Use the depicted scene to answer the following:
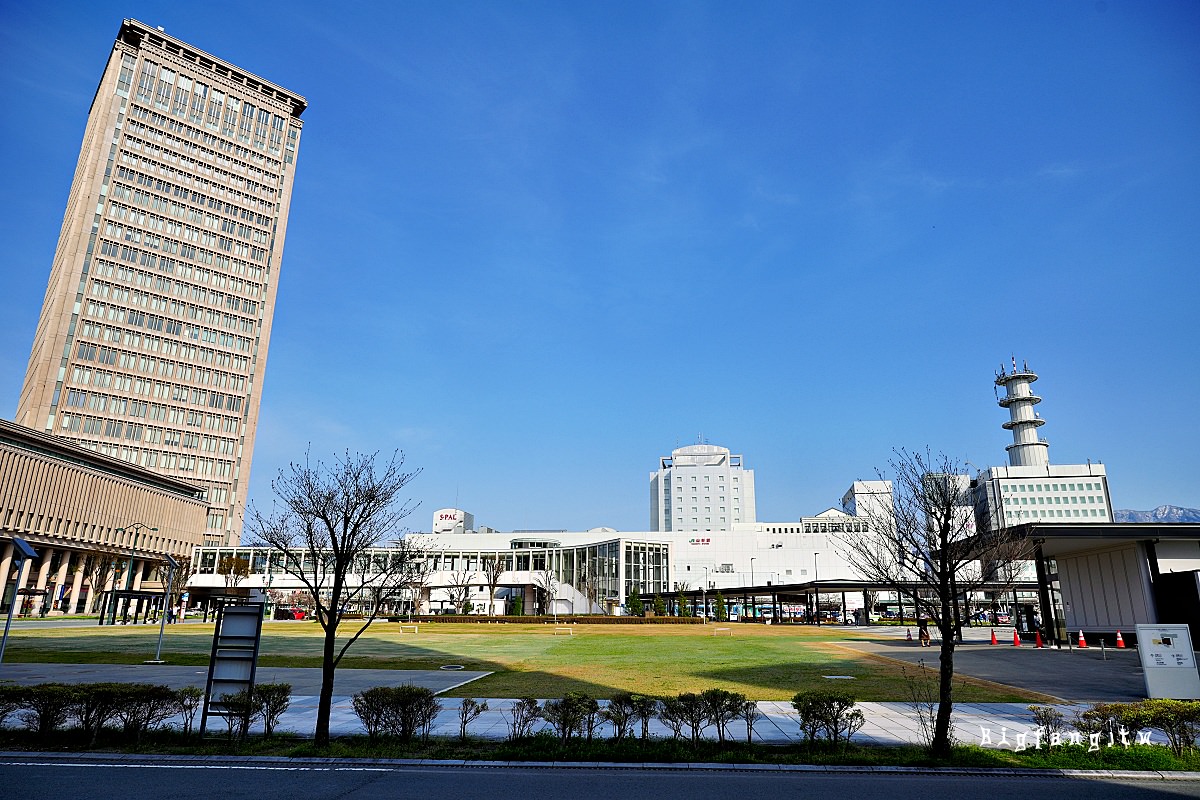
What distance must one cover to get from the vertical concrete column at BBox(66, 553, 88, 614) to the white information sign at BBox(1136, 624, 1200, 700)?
110715 mm

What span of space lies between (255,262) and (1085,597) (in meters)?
138

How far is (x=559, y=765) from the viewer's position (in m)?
12.1

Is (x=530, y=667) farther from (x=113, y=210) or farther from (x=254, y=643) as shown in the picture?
(x=113, y=210)

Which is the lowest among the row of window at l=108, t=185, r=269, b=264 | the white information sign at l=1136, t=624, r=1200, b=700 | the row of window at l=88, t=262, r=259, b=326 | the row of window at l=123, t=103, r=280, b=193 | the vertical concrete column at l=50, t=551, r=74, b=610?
the white information sign at l=1136, t=624, r=1200, b=700

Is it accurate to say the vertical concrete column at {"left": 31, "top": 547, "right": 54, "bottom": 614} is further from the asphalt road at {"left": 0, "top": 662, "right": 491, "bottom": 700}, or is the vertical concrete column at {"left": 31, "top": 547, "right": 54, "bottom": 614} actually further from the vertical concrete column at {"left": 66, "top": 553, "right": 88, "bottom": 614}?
the asphalt road at {"left": 0, "top": 662, "right": 491, "bottom": 700}

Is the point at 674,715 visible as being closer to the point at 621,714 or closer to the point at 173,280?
the point at 621,714

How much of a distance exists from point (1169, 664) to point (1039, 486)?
7494 inches

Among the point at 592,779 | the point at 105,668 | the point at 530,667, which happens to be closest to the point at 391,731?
the point at 592,779

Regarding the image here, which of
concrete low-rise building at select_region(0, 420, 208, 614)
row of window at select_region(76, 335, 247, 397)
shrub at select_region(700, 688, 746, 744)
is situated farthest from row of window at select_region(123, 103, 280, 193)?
shrub at select_region(700, 688, 746, 744)

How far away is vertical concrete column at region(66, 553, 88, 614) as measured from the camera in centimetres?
9119

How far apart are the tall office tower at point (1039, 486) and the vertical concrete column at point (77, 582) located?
183m

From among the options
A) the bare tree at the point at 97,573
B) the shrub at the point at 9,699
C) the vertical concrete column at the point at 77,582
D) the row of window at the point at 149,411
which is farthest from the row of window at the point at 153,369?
the shrub at the point at 9,699

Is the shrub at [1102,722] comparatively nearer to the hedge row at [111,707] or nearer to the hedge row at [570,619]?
the hedge row at [111,707]

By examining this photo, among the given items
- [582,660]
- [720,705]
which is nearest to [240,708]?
[720,705]
